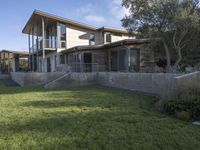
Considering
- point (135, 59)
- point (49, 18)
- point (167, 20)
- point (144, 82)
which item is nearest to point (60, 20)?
point (49, 18)

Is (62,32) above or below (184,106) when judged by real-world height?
above

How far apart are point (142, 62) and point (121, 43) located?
2.43 meters

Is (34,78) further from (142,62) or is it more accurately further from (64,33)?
(142,62)

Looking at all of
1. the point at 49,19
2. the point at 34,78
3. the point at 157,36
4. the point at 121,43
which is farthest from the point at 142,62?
the point at 49,19

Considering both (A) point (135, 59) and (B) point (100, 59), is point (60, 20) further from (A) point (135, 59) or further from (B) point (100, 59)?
(A) point (135, 59)

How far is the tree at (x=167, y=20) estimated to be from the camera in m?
12.1

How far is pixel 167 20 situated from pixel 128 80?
391cm

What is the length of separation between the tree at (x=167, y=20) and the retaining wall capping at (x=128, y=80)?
4.79 ft

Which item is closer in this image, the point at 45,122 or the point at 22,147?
the point at 22,147

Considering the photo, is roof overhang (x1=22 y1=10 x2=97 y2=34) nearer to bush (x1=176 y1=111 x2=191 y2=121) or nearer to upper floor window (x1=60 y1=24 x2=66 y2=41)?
upper floor window (x1=60 y1=24 x2=66 y2=41)

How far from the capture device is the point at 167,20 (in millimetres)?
12586

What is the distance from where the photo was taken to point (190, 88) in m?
8.25

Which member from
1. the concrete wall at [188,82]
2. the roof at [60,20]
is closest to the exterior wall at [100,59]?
the roof at [60,20]

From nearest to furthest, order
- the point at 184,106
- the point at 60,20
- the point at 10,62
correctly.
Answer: the point at 184,106
the point at 60,20
the point at 10,62
